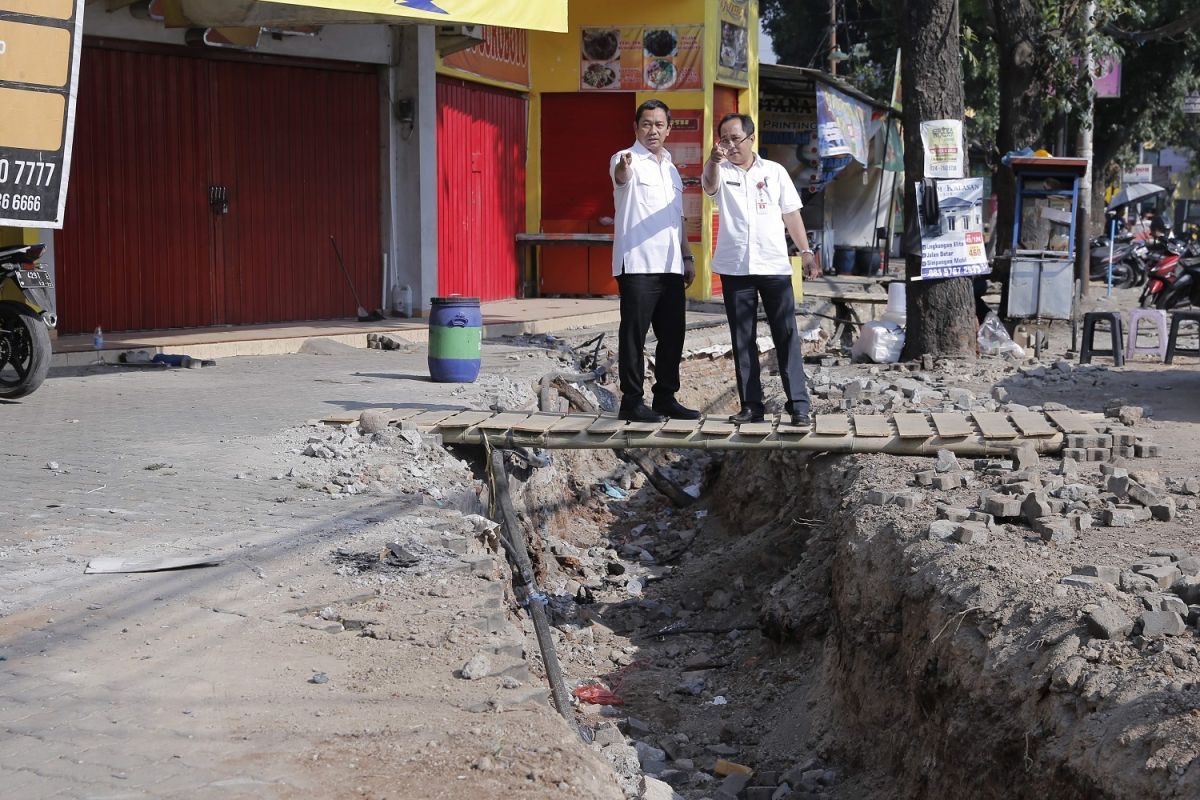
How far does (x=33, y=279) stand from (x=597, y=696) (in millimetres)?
5090

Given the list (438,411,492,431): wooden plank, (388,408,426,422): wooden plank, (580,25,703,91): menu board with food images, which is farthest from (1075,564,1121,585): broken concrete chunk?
(580,25,703,91): menu board with food images

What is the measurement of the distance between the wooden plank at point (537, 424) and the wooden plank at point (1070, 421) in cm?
304

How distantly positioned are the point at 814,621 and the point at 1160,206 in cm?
5380

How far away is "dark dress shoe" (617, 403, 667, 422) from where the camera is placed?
773 cm

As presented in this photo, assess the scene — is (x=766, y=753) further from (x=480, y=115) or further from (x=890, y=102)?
(x=890, y=102)

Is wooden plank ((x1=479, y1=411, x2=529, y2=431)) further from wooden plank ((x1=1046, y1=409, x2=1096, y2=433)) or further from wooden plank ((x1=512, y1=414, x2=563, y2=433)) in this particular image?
wooden plank ((x1=1046, y1=409, x2=1096, y2=433))

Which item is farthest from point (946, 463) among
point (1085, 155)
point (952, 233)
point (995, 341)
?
point (1085, 155)

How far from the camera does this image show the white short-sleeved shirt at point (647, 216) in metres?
7.27

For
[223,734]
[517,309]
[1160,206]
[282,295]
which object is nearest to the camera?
[223,734]

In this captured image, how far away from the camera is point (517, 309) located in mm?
15641

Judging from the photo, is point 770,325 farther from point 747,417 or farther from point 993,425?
point 993,425

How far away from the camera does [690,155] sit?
17.1 metres

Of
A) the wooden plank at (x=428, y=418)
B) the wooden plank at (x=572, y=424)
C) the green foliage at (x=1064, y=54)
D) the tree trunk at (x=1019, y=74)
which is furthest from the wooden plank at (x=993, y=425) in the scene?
the green foliage at (x=1064, y=54)

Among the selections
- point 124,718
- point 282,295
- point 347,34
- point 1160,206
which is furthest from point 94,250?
point 1160,206
